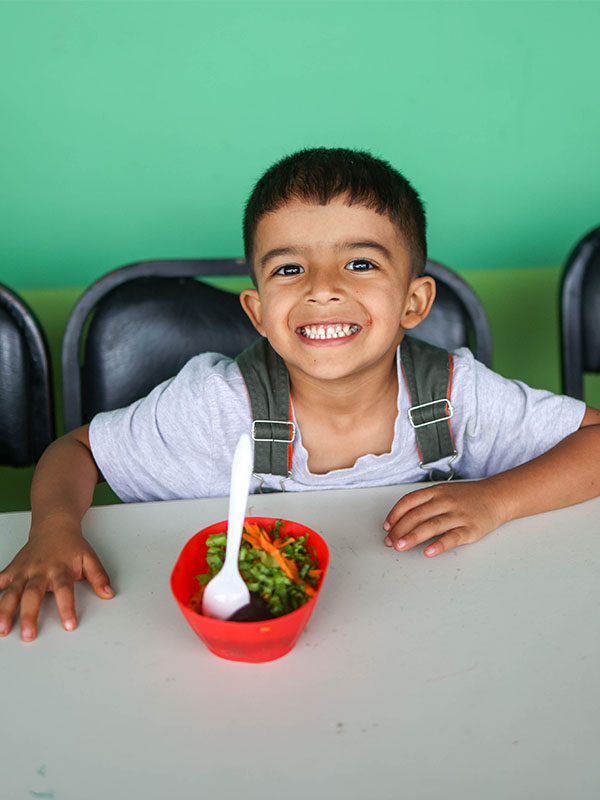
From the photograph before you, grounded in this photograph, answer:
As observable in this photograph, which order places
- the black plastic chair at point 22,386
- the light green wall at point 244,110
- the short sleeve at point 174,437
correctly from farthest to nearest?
the light green wall at point 244,110 → the black plastic chair at point 22,386 → the short sleeve at point 174,437

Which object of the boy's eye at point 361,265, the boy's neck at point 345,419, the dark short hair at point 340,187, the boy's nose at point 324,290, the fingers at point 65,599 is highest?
the dark short hair at point 340,187

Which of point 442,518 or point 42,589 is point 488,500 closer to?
point 442,518

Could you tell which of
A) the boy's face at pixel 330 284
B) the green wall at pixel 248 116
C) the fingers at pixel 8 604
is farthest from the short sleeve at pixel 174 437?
the green wall at pixel 248 116

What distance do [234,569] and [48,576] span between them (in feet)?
0.75

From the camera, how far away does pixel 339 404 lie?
1.12 meters

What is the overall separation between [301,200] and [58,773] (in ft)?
2.37

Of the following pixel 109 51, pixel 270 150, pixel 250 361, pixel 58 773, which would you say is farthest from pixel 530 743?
pixel 109 51

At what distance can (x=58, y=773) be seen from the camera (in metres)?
0.52

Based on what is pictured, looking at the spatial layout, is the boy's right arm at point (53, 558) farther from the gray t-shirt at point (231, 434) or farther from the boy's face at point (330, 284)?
the boy's face at point (330, 284)

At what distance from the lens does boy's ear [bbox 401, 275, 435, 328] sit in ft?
3.55

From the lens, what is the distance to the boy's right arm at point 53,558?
2.26ft

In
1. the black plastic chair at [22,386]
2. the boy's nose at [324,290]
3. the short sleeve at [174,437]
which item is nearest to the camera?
the boy's nose at [324,290]

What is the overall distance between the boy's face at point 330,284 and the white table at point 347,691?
30 cm

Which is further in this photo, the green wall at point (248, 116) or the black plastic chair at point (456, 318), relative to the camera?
the green wall at point (248, 116)
